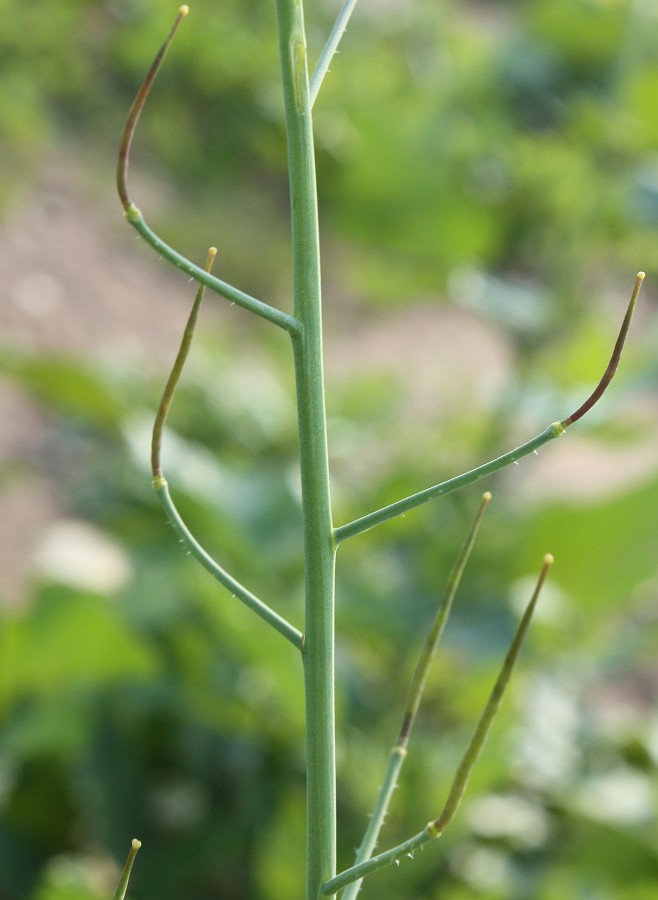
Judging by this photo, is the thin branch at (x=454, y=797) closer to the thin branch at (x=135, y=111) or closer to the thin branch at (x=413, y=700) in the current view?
the thin branch at (x=413, y=700)

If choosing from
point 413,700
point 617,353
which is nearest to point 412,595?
point 413,700

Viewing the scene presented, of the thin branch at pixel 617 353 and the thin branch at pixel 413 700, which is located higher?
the thin branch at pixel 617 353

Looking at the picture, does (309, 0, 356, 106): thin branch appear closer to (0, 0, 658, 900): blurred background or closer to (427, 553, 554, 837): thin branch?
(427, 553, 554, 837): thin branch

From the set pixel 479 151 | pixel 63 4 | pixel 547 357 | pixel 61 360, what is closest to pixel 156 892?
pixel 61 360

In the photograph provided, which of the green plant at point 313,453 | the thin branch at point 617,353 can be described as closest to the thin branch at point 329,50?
the green plant at point 313,453

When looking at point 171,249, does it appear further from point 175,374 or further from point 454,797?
point 454,797

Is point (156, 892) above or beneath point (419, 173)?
beneath

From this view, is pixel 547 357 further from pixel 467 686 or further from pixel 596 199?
pixel 467 686
